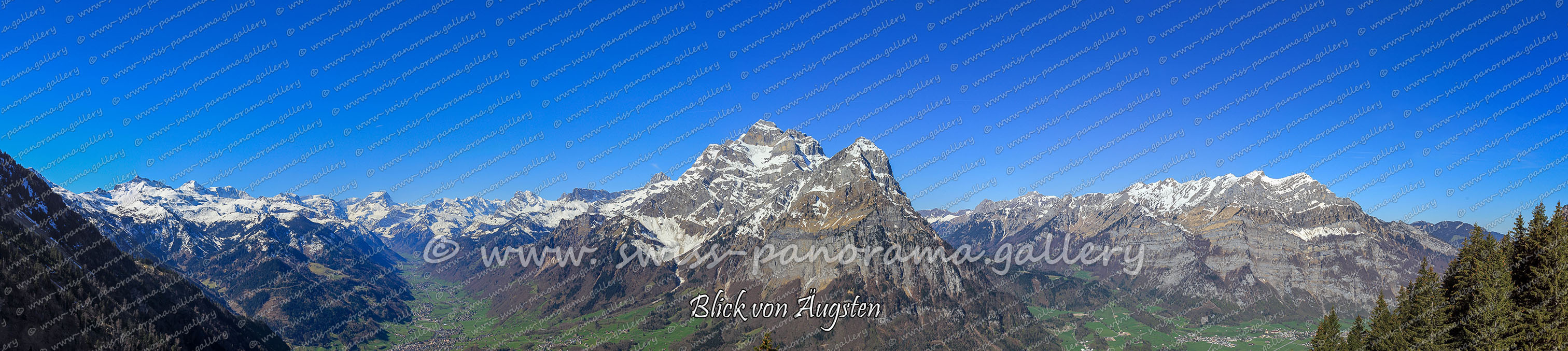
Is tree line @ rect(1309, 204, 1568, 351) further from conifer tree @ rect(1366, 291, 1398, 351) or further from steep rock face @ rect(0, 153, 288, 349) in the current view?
steep rock face @ rect(0, 153, 288, 349)

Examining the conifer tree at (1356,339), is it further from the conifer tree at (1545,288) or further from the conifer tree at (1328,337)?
the conifer tree at (1545,288)

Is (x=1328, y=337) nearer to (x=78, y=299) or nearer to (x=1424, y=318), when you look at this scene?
(x=1424, y=318)

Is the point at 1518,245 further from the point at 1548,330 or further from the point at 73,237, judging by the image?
the point at 73,237

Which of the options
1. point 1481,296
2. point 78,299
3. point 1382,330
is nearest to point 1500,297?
point 1481,296

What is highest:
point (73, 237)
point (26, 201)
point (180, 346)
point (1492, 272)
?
point (26, 201)

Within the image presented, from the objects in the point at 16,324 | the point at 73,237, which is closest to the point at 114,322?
the point at 16,324

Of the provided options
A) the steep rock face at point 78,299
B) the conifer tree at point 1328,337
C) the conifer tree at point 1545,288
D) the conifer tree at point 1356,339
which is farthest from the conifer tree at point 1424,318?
the steep rock face at point 78,299

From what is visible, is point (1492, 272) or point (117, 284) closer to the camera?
point (1492, 272)

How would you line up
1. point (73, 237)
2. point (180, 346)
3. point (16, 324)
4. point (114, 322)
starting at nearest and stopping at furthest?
point (16, 324) → point (114, 322) → point (180, 346) → point (73, 237)
